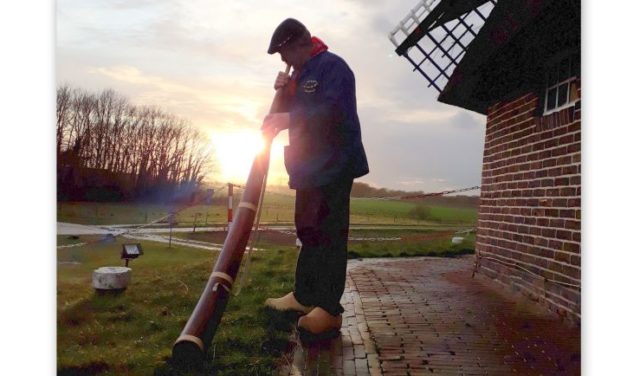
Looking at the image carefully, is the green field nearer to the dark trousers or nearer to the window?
the dark trousers

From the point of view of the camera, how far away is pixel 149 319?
9.68 feet

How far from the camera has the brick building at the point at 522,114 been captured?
3246 millimetres

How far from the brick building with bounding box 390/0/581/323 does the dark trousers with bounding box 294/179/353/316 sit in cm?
95

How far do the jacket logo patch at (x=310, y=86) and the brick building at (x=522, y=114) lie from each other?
2.16ft

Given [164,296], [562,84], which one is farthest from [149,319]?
[562,84]

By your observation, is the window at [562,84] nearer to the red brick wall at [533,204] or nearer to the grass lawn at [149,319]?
the red brick wall at [533,204]

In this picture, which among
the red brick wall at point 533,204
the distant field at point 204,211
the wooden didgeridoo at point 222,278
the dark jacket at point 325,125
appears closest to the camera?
the wooden didgeridoo at point 222,278

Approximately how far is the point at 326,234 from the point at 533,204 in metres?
1.72

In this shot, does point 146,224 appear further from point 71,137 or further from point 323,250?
point 323,250

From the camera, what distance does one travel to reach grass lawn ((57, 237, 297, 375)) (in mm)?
2406

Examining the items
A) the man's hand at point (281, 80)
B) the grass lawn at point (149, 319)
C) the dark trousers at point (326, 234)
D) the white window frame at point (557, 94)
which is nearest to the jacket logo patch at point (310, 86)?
the man's hand at point (281, 80)

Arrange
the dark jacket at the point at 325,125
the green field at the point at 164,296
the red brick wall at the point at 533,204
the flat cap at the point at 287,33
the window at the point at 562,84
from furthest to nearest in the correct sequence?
the window at the point at 562,84
the red brick wall at the point at 533,204
the flat cap at the point at 287,33
the dark jacket at the point at 325,125
the green field at the point at 164,296

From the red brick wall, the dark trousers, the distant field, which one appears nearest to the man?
the dark trousers
